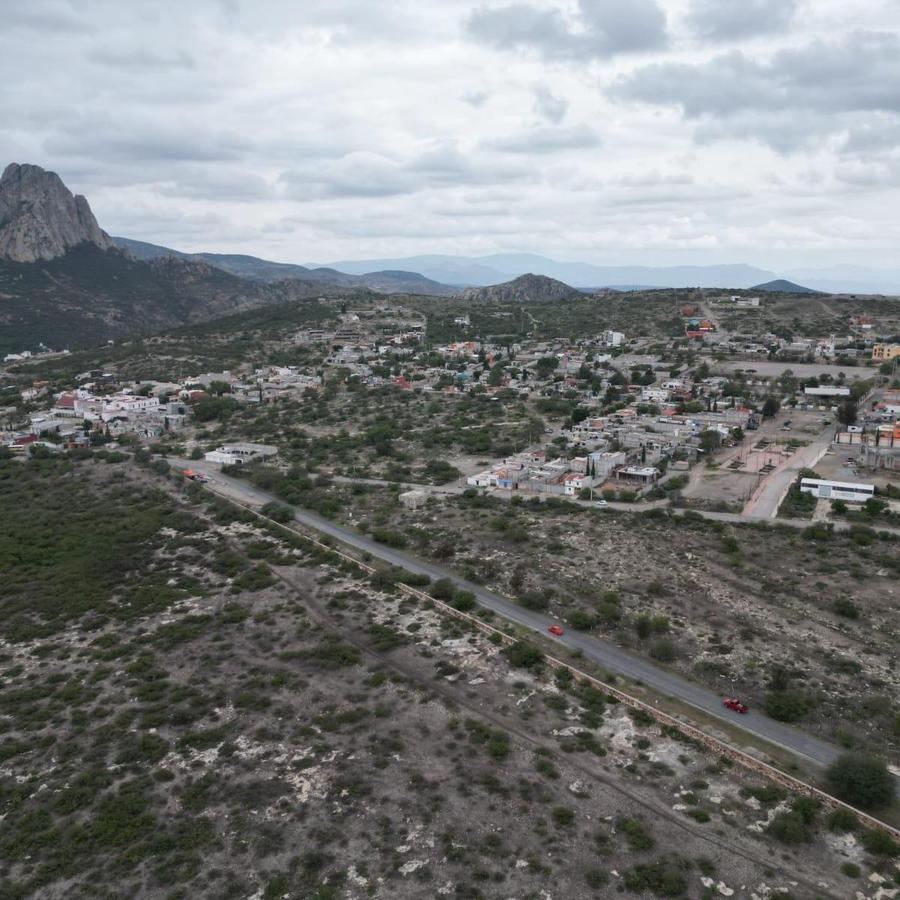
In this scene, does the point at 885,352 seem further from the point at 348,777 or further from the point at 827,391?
the point at 348,777

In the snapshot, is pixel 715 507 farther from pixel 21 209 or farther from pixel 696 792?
pixel 21 209

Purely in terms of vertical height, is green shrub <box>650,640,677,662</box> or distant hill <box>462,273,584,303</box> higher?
distant hill <box>462,273,584,303</box>

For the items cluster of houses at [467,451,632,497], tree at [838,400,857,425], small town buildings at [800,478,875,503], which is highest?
tree at [838,400,857,425]

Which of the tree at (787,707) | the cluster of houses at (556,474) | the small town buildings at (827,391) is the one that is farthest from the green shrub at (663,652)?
the small town buildings at (827,391)

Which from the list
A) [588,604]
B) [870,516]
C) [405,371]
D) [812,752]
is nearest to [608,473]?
[870,516]

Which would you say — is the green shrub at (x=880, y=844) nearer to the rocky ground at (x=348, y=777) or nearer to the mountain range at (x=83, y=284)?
the rocky ground at (x=348, y=777)

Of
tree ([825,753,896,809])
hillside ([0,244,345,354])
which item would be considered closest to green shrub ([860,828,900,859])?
tree ([825,753,896,809])

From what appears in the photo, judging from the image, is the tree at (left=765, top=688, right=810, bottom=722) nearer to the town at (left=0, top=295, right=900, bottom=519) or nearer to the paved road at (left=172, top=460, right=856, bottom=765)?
the paved road at (left=172, top=460, right=856, bottom=765)

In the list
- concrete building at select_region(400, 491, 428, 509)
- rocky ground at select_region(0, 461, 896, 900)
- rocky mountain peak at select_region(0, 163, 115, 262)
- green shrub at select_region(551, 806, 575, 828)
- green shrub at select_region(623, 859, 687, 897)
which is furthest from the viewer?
rocky mountain peak at select_region(0, 163, 115, 262)
